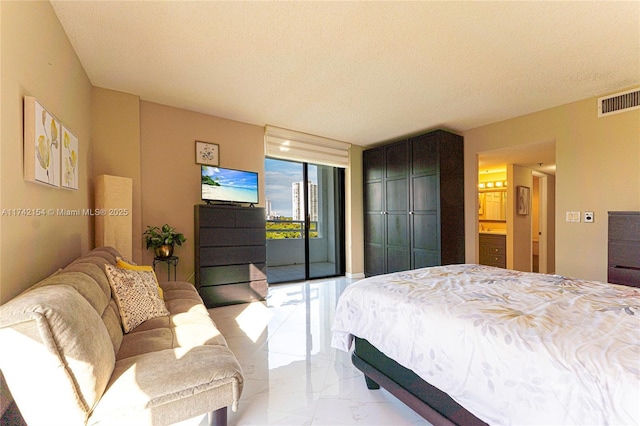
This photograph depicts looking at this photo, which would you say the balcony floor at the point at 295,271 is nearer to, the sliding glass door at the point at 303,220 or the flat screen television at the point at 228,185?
the sliding glass door at the point at 303,220

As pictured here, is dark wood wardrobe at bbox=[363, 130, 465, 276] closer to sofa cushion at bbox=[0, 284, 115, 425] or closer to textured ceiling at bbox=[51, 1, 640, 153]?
textured ceiling at bbox=[51, 1, 640, 153]

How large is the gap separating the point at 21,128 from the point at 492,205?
738 cm

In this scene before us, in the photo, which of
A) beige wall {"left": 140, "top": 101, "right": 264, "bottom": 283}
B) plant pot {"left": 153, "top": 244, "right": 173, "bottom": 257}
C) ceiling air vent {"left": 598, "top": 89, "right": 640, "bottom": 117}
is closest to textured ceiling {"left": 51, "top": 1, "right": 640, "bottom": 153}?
ceiling air vent {"left": 598, "top": 89, "right": 640, "bottom": 117}

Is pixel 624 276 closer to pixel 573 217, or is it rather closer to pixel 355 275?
pixel 573 217

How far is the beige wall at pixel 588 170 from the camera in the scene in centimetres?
313

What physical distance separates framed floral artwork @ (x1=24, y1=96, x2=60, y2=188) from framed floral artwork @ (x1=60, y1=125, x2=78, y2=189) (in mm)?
144

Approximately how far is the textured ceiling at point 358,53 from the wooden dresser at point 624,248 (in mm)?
1449

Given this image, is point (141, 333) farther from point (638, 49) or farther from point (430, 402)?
point (638, 49)

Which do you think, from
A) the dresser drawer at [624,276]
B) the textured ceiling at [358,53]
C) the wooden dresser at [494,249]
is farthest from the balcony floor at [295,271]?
the dresser drawer at [624,276]

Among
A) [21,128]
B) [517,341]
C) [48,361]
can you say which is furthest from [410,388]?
[21,128]

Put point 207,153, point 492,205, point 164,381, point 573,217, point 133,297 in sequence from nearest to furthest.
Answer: point 164,381
point 133,297
point 573,217
point 207,153
point 492,205

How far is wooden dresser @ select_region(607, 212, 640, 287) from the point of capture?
2.74 m

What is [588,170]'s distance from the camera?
11.2ft

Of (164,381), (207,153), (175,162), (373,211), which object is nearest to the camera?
(164,381)
